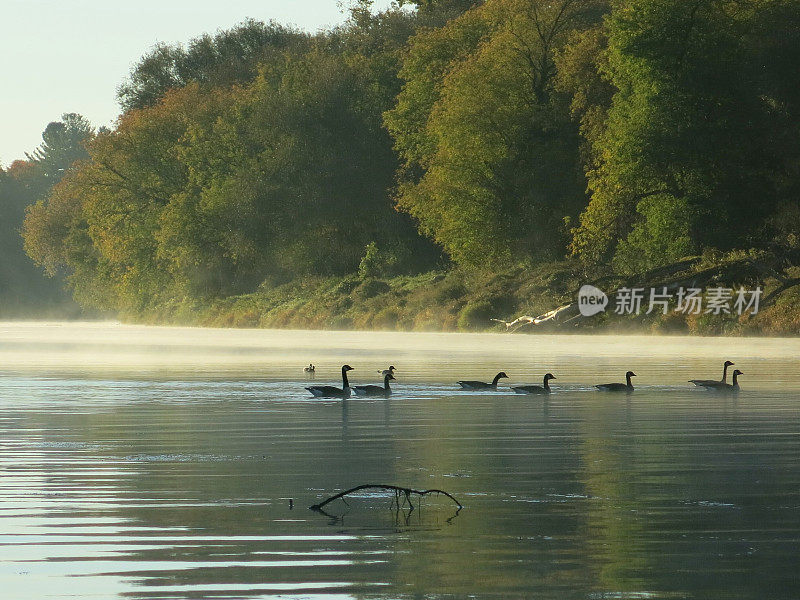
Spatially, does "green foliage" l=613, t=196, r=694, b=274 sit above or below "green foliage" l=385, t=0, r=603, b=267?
below

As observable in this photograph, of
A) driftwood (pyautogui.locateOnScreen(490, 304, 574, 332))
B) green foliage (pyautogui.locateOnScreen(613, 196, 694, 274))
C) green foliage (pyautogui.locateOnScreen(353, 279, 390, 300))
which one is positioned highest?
green foliage (pyautogui.locateOnScreen(613, 196, 694, 274))

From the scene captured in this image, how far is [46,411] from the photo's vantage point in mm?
23750

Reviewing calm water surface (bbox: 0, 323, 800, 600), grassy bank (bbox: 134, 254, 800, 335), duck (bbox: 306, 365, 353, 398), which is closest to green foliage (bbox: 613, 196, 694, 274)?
grassy bank (bbox: 134, 254, 800, 335)

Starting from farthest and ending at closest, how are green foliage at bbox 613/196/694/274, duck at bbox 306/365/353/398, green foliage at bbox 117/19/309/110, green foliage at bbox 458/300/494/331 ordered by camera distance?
green foliage at bbox 117/19/309/110, green foliage at bbox 458/300/494/331, green foliage at bbox 613/196/694/274, duck at bbox 306/365/353/398

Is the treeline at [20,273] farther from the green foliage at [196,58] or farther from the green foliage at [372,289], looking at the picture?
the green foliage at [372,289]

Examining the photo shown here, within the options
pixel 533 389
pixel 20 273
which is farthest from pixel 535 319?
pixel 20 273

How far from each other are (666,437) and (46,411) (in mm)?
10144

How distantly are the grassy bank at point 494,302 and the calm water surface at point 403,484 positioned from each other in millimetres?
30406

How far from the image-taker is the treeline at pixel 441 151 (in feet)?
200

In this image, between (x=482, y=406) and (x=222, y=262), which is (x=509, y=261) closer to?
(x=222, y=262)

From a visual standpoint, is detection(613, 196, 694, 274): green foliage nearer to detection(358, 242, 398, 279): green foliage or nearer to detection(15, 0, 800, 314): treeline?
detection(15, 0, 800, 314): treeline

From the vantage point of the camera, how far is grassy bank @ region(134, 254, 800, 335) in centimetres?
5959

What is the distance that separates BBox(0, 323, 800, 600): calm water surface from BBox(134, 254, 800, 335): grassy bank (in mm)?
30406

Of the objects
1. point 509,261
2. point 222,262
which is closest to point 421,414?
point 509,261
